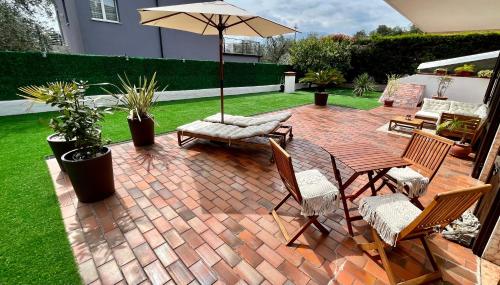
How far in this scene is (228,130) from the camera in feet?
15.3

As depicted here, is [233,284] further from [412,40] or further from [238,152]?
[412,40]

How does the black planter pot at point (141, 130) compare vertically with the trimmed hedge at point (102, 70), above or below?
below

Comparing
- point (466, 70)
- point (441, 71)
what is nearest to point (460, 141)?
point (466, 70)

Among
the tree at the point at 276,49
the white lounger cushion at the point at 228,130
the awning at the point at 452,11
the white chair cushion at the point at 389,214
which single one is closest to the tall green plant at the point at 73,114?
the white lounger cushion at the point at 228,130

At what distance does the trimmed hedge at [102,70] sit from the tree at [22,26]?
15.6 feet

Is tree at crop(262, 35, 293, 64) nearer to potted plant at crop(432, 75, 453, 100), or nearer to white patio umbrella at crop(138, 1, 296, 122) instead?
potted plant at crop(432, 75, 453, 100)

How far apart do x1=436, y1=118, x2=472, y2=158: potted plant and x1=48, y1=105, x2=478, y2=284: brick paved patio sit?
94 centimetres

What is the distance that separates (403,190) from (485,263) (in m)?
0.89

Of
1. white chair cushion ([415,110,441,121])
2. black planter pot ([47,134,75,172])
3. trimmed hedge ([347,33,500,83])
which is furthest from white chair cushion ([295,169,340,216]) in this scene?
trimmed hedge ([347,33,500,83])

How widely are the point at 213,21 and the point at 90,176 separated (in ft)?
13.2

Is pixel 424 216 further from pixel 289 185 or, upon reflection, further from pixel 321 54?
pixel 321 54

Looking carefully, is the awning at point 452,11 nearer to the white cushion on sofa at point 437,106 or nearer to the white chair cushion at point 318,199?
the white cushion on sofa at point 437,106

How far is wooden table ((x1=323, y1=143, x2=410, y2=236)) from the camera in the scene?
2.40 meters

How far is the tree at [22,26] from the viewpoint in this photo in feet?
30.7
